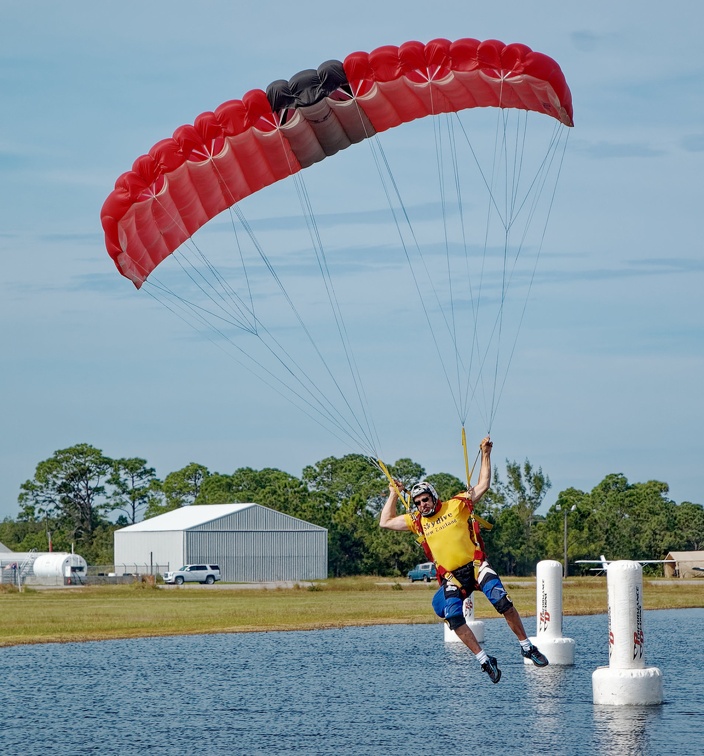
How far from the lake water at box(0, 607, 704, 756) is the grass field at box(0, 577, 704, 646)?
17.7ft

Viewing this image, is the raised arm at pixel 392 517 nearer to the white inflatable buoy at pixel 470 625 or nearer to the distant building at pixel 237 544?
the white inflatable buoy at pixel 470 625

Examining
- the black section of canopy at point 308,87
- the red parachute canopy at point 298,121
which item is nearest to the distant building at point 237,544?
the red parachute canopy at point 298,121

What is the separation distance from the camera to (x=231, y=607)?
4612cm

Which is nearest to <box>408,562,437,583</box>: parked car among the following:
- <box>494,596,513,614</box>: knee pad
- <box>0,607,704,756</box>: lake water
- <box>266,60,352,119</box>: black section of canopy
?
<box>0,607,704,756</box>: lake water

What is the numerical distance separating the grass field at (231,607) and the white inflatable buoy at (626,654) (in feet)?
54.6

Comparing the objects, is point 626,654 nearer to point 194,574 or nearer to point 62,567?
point 194,574

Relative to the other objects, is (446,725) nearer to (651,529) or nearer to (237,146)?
(237,146)

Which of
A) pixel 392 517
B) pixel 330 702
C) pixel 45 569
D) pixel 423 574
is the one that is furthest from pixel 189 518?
pixel 392 517

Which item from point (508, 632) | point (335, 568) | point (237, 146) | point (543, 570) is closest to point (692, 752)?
point (543, 570)

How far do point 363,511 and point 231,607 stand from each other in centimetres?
4795

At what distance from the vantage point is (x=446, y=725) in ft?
55.1

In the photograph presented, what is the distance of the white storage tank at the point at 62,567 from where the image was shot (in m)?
78.8

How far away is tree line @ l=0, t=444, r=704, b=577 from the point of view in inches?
3438

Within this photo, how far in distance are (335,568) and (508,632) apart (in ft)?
189
